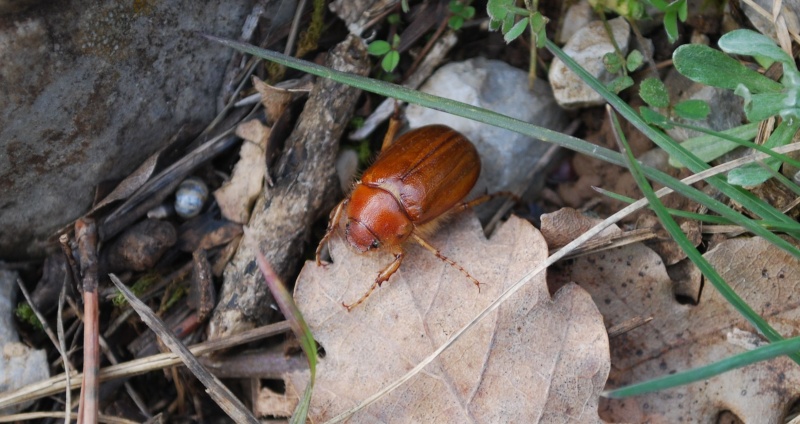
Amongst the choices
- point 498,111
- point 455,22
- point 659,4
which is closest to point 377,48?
point 455,22

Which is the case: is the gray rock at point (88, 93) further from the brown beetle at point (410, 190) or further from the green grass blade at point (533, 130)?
the brown beetle at point (410, 190)

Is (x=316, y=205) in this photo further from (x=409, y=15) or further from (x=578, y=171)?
(x=578, y=171)

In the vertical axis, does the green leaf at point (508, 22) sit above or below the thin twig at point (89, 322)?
above

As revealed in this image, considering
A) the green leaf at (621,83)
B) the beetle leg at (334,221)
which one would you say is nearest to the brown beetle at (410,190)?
the beetle leg at (334,221)

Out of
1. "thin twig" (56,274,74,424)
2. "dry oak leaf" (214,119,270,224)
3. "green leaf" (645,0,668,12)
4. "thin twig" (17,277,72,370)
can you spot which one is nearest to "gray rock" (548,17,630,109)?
"green leaf" (645,0,668,12)

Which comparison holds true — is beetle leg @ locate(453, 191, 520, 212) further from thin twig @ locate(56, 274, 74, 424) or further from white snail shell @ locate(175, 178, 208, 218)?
thin twig @ locate(56, 274, 74, 424)
